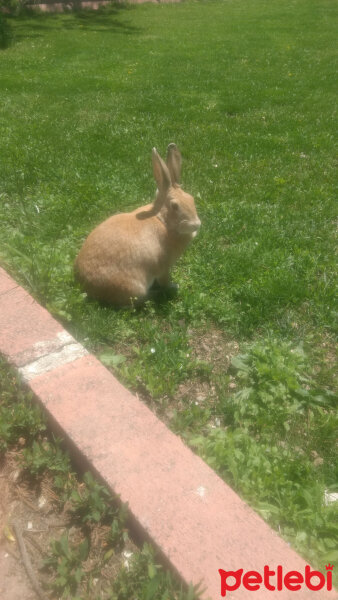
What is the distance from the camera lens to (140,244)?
3.08 m

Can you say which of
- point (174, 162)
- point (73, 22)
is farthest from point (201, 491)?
point (73, 22)

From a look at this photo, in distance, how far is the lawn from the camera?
8.02 feet

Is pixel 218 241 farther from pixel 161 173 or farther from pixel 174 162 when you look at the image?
pixel 161 173

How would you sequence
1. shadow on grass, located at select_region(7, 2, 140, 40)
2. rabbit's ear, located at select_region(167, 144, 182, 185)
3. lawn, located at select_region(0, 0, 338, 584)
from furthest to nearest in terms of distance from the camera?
shadow on grass, located at select_region(7, 2, 140, 40)
rabbit's ear, located at select_region(167, 144, 182, 185)
lawn, located at select_region(0, 0, 338, 584)

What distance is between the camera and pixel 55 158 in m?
5.44

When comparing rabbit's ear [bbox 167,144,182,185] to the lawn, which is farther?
rabbit's ear [bbox 167,144,182,185]

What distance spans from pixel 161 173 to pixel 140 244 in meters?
0.52

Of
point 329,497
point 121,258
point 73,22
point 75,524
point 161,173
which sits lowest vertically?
point 329,497

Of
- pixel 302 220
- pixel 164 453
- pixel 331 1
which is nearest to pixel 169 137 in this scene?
pixel 302 220

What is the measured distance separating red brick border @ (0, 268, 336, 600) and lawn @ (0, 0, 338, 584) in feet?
0.92

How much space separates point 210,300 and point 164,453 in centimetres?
161
